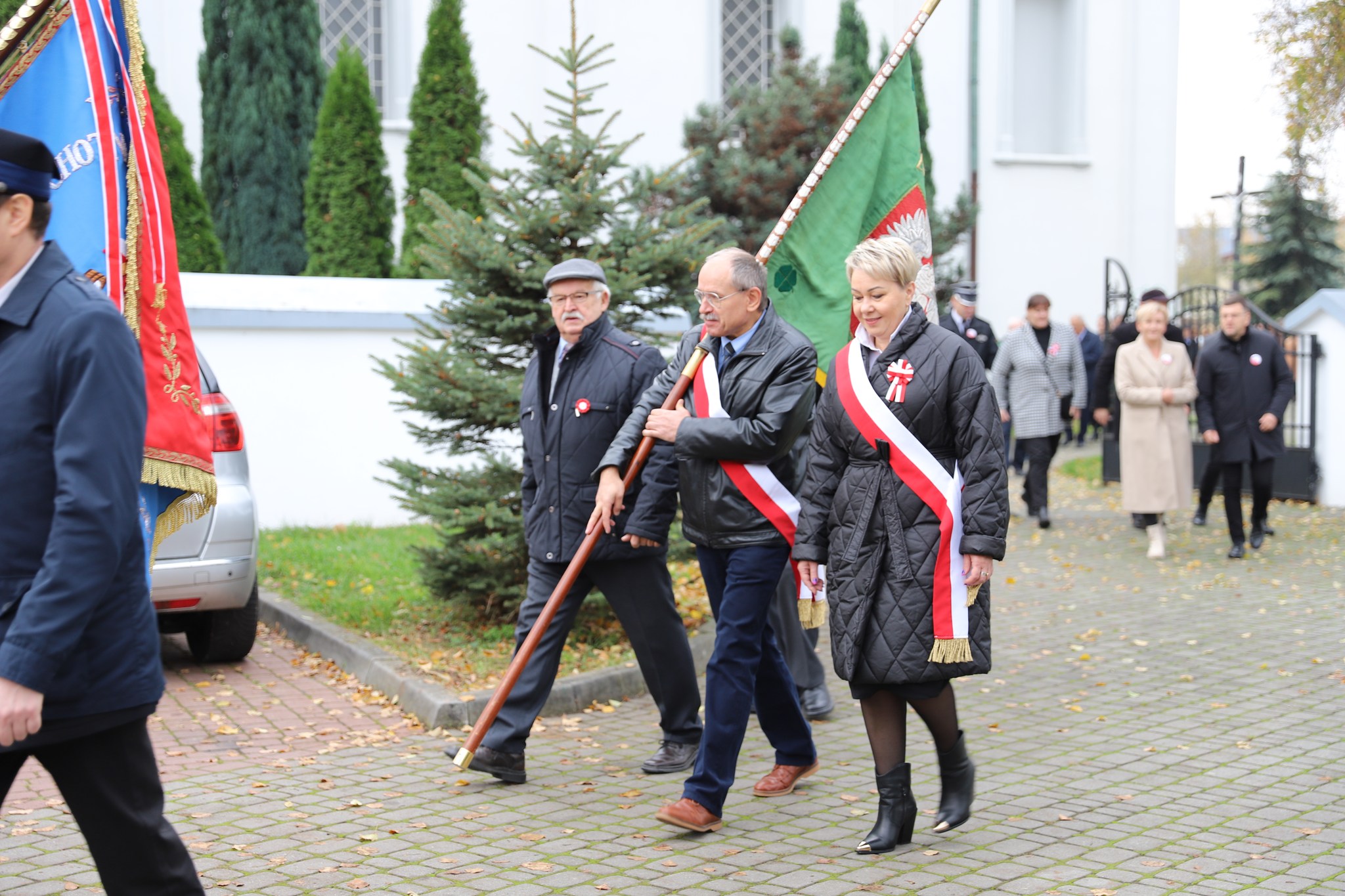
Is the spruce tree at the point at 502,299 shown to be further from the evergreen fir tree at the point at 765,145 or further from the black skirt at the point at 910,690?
the evergreen fir tree at the point at 765,145

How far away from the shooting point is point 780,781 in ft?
16.6

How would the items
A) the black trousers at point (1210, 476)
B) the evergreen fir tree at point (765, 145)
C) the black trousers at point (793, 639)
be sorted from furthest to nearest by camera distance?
the evergreen fir tree at point (765, 145) < the black trousers at point (1210, 476) < the black trousers at point (793, 639)

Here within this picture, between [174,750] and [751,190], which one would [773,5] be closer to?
[751,190]

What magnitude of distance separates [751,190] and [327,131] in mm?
4799

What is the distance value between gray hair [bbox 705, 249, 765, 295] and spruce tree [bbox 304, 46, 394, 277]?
33.6ft

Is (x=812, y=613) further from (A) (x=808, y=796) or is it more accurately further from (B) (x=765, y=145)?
(B) (x=765, y=145)

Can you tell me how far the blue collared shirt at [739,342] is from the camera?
4.85 m

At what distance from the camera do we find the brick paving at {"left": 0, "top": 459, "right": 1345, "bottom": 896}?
419 cm

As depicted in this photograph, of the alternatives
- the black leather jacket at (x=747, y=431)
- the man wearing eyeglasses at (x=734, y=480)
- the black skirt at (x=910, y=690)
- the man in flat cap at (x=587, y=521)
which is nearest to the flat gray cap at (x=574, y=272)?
the man in flat cap at (x=587, y=521)

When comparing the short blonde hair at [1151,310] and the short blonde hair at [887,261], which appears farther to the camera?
the short blonde hair at [1151,310]

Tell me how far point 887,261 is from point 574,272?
54.7 inches

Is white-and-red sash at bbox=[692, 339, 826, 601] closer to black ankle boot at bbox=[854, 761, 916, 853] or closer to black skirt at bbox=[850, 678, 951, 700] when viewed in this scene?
black skirt at bbox=[850, 678, 951, 700]

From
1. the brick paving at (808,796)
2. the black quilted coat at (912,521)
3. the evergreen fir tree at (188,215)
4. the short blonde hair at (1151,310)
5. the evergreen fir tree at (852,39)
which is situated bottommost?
the brick paving at (808,796)

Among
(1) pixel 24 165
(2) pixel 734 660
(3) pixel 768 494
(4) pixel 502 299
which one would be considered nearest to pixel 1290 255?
(4) pixel 502 299
